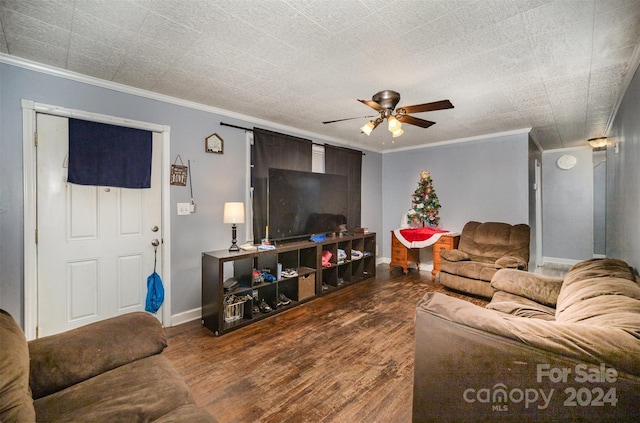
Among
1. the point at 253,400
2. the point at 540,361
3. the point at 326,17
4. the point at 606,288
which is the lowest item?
the point at 253,400

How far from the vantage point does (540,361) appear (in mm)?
1017

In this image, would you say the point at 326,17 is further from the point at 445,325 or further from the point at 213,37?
the point at 445,325

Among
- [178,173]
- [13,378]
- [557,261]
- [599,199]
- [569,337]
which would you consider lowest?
[557,261]

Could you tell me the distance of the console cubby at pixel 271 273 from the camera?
287cm

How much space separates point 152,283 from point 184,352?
808 mm

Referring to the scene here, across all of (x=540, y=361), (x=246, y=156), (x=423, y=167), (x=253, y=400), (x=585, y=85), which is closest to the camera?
(x=540, y=361)

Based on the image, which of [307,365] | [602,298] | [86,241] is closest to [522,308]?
[602,298]

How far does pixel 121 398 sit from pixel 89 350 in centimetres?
37

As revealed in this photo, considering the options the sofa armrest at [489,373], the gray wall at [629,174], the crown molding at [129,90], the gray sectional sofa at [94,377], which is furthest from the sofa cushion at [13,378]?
the gray wall at [629,174]

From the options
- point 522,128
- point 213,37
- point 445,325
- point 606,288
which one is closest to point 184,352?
point 445,325

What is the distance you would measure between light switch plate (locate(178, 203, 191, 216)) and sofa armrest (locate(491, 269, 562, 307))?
327 centimetres

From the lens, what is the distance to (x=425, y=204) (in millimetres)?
5188

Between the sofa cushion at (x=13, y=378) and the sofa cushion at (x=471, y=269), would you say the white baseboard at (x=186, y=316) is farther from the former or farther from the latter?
the sofa cushion at (x=471, y=269)

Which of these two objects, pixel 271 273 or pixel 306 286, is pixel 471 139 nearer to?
pixel 306 286
